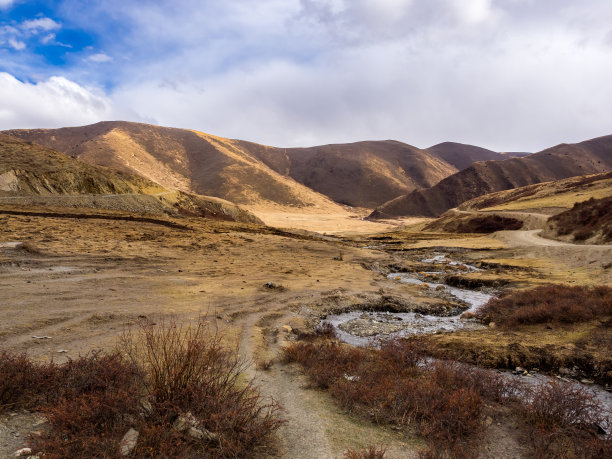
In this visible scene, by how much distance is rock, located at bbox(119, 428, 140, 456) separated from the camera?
3586 mm

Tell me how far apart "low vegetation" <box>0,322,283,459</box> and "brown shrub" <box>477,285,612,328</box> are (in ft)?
33.0

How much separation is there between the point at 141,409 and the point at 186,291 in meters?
9.30

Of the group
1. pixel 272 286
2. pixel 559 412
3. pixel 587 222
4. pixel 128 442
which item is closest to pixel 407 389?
pixel 559 412

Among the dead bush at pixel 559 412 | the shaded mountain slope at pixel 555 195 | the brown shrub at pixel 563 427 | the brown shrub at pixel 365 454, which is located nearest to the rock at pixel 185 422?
the brown shrub at pixel 365 454

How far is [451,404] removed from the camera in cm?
511

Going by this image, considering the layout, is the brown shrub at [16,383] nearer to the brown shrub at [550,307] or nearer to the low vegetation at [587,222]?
the brown shrub at [550,307]

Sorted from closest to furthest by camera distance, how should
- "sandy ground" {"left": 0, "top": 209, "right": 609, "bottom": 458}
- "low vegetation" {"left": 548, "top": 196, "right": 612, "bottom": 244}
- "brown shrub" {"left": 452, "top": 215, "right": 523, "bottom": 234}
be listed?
"sandy ground" {"left": 0, "top": 209, "right": 609, "bottom": 458} → "low vegetation" {"left": 548, "top": 196, "right": 612, "bottom": 244} → "brown shrub" {"left": 452, "top": 215, "right": 523, "bottom": 234}

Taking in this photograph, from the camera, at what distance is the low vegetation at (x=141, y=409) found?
12.2 ft

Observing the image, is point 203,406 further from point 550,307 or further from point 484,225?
point 484,225

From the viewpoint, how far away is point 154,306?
10922 millimetres

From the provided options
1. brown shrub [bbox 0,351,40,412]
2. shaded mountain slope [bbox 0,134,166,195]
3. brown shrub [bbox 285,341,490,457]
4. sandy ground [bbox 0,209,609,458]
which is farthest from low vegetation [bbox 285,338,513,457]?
shaded mountain slope [bbox 0,134,166,195]

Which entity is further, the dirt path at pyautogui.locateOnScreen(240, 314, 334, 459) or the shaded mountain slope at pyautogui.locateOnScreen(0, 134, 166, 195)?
the shaded mountain slope at pyautogui.locateOnScreen(0, 134, 166, 195)

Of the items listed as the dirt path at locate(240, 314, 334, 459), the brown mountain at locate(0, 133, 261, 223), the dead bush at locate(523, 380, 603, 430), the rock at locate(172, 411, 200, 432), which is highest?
the brown mountain at locate(0, 133, 261, 223)

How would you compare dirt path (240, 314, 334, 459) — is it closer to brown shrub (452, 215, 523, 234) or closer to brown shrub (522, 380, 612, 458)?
brown shrub (522, 380, 612, 458)
